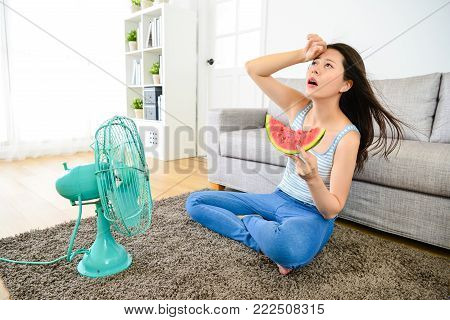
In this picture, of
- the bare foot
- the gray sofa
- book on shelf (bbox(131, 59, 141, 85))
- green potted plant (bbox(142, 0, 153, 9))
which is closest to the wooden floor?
the gray sofa

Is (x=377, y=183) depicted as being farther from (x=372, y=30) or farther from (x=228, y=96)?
(x=228, y=96)

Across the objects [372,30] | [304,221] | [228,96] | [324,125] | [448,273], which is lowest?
[448,273]

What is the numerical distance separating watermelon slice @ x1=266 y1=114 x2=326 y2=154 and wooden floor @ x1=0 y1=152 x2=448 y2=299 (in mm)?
939

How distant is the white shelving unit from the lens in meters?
3.36

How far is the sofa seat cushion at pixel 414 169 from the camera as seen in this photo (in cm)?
138

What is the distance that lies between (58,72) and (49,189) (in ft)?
5.98

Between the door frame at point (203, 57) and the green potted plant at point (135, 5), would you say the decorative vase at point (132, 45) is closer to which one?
the green potted plant at point (135, 5)

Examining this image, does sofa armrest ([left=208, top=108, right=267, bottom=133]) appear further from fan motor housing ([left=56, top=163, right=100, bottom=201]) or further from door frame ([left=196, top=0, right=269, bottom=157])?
fan motor housing ([left=56, top=163, right=100, bottom=201])

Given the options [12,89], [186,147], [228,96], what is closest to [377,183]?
[228,96]

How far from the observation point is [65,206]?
6.35ft

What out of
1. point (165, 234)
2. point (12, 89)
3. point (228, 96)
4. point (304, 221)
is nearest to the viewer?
point (304, 221)
